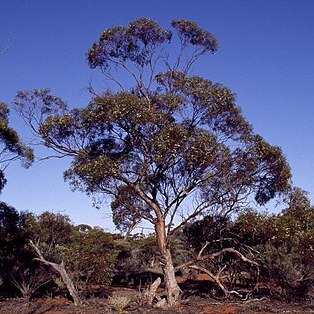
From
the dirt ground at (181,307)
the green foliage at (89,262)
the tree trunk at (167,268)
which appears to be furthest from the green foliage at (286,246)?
the green foliage at (89,262)

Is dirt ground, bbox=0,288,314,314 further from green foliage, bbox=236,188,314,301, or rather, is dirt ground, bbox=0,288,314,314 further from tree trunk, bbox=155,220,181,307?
green foliage, bbox=236,188,314,301

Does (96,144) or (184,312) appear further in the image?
(96,144)

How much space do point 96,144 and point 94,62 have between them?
3663 mm

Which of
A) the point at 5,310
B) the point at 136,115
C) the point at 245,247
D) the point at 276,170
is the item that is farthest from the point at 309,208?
the point at 5,310

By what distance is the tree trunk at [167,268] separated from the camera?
703 inches

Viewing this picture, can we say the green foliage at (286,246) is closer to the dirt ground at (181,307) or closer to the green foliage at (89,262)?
the dirt ground at (181,307)

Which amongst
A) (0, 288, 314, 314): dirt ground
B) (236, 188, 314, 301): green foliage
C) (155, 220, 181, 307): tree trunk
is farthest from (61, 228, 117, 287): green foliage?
(236, 188, 314, 301): green foliage

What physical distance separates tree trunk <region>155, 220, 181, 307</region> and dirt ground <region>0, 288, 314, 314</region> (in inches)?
17.5

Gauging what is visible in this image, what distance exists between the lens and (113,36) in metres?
19.7

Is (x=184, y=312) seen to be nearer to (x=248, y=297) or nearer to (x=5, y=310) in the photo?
(x=248, y=297)

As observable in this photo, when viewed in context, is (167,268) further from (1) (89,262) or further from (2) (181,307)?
(1) (89,262)

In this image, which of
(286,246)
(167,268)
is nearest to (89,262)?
(167,268)

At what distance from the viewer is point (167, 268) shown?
18297 mm

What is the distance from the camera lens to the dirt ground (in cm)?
1633
